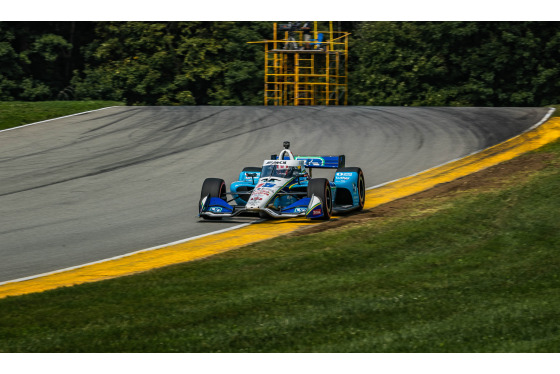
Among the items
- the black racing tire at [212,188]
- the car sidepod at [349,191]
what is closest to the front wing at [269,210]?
the black racing tire at [212,188]

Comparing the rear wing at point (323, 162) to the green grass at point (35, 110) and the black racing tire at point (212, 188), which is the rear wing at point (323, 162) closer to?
the black racing tire at point (212, 188)

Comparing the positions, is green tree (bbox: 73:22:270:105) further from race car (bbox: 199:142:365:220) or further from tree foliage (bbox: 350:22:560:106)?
race car (bbox: 199:142:365:220)

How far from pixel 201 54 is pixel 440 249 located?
114 ft

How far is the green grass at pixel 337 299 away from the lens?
751 centimetres

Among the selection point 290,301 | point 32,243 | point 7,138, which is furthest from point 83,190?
point 290,301

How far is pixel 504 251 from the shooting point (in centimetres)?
1134

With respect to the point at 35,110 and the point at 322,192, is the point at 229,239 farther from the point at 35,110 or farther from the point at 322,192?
the point at 35,110

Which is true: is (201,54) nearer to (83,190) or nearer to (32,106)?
(32,106)

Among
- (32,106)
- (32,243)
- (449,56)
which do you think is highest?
(449,56)

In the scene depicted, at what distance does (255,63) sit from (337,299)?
37040 mm

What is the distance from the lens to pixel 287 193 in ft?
47.7

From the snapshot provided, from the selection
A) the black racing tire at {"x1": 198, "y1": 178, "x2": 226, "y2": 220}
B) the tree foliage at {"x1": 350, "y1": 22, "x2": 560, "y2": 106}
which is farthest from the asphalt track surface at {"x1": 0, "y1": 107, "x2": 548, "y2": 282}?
the tree foliage at {"x1": 350, "y1": 22, "x2": 560, "y2": 106}

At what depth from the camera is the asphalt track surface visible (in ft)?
44.7

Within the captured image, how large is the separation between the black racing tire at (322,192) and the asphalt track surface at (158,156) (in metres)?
1.49
